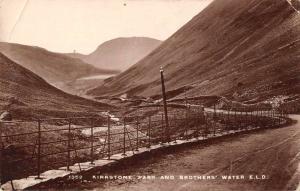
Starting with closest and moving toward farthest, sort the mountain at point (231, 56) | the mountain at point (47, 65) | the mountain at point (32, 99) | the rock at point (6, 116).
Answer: the rock at point (6, 116), the mountain at point (32, 99), the mountain at point (231, 56), the mountain at point (47, 65)

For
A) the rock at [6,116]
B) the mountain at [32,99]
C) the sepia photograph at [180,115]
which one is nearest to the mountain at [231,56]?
the sepia photograph at [180,115]

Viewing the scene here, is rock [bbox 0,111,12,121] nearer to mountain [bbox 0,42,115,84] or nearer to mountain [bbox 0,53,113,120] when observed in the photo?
mountain [bbox 0,53,113,120]

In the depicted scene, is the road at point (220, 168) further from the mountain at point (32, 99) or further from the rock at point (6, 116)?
the mountain at point (32, 99)

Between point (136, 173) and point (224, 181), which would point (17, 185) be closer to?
point (136, 173)

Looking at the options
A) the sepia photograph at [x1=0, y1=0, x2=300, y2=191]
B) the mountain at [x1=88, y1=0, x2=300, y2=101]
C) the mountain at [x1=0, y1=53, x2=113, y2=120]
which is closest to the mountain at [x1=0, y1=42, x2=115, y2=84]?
the sepia photograph at [x1=0, y1=0, x2=300, y2=191]

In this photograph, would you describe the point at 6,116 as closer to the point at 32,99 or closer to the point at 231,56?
the point at 32,99

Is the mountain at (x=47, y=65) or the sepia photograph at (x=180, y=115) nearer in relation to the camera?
the sepia photograph at (x=180, y=115)
